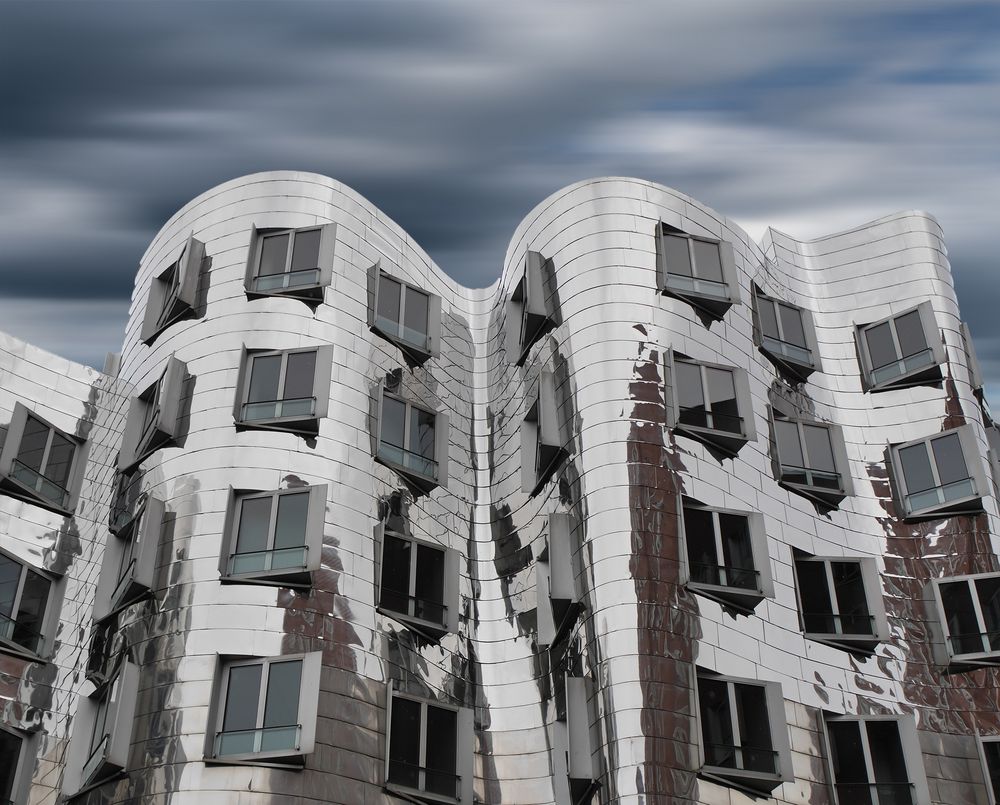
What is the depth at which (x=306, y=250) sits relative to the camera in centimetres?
3803

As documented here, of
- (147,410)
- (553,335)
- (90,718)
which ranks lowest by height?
(90,718)

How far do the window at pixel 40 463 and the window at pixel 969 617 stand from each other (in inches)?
1076

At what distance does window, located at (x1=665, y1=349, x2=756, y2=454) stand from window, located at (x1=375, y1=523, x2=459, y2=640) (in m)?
7.95

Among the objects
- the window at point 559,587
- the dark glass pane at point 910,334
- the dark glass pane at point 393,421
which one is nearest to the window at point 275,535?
the dark glass pane at point 393,421

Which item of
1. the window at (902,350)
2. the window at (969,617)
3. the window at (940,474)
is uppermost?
the window at (902,350)

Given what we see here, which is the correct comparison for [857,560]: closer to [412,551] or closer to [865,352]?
[865,352]

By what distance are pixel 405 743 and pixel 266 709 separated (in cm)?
389

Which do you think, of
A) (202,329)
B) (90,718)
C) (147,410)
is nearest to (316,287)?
(202,329)

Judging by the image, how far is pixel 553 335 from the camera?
37656mm

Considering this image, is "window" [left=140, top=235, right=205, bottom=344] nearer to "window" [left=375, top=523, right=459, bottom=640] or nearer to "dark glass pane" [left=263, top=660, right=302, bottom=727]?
"window" [left=375, top=523, right=459, bottom=640]

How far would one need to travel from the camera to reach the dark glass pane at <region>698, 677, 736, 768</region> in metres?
29.3

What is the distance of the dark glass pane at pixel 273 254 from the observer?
3772cm

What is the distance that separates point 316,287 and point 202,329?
3.76 m

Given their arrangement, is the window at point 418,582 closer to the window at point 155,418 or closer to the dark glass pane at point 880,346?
the window at point 155,418
